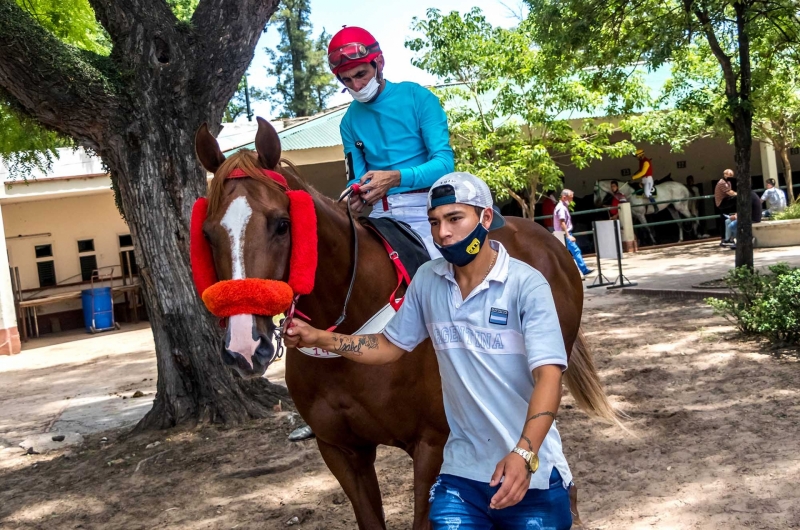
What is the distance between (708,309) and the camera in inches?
420

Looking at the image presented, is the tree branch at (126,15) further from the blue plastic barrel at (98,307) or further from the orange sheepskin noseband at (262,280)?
the blue plastic barrel at (98,307)

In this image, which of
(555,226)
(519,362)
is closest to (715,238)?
(555,226)

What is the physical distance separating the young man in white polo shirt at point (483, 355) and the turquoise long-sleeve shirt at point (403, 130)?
4.03 feet

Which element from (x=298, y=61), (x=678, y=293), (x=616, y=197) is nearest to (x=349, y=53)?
(x=678, y=293)

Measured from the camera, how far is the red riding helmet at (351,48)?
376cm

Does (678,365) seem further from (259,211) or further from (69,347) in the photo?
(69,347)

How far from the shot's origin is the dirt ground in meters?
4.50

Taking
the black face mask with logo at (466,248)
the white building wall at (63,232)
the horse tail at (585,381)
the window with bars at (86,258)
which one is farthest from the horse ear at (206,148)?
the window with bars at (86,258)

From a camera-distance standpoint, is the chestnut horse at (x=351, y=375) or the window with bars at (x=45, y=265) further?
the window with bars at (x=45, y=265)

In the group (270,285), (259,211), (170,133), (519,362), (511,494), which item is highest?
(170,133)

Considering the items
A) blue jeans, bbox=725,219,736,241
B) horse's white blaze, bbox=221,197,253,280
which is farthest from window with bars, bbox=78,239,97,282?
→ horse's white blaze, bbox=221,197,253,280

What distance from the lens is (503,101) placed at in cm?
1688

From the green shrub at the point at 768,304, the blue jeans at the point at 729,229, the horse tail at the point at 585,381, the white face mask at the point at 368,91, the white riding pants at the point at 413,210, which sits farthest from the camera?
the blue jeans at the point at 729,229

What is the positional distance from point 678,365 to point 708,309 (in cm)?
322
